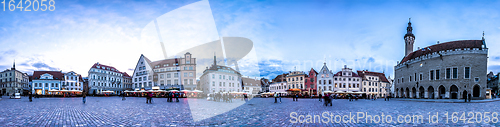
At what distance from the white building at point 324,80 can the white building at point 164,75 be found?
36.6 meters

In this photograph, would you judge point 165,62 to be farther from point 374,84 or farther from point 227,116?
point 374,84

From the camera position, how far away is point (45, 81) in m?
79.2

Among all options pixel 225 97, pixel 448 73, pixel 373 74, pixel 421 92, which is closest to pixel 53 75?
pixel 225 97

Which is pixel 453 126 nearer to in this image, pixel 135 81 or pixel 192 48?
pixel 192 48

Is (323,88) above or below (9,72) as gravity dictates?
below

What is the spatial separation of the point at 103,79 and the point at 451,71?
91.9 m

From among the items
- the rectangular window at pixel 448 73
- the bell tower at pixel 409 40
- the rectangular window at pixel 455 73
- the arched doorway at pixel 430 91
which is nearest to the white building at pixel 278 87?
the bell tower at pixel 409 40

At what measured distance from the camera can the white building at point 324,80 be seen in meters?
72.4

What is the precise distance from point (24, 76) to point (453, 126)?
4871 inches

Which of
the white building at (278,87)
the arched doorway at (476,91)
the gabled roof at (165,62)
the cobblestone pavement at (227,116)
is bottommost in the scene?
the white building at (278,87)

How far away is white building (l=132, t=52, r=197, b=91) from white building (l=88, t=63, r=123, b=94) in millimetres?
13653

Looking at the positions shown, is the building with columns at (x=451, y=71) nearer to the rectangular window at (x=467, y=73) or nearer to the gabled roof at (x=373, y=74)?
the rectangular window at (x=467, y=73)

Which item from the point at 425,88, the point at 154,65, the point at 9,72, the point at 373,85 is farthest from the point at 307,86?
the point at 9,72

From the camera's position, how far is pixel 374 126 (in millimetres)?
8891
